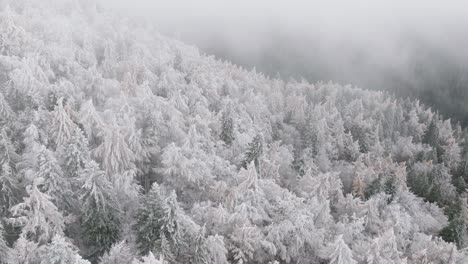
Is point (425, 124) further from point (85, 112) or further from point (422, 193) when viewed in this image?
point (85, 112)

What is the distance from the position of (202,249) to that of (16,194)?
59.5 ft

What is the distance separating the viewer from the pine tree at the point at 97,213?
38.1 m

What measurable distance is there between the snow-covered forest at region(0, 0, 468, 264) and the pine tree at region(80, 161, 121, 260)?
5.0 inches

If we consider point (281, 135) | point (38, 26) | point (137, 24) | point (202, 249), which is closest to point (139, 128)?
point (202, 249)

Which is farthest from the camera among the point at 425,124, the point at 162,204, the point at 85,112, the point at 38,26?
the point at 425,124

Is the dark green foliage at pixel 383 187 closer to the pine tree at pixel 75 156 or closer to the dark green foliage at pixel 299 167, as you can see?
the dark green foliage at pixel 299 167

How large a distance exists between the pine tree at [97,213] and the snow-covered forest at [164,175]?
126mm

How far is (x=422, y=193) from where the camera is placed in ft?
270

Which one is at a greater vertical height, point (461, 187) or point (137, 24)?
point (461, 187)

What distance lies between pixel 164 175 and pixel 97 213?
41.4 ft

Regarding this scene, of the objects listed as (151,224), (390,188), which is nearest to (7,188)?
(151,224)

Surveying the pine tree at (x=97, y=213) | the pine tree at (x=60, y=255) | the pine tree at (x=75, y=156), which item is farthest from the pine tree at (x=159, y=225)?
the pine tree at (x=75, y=156)

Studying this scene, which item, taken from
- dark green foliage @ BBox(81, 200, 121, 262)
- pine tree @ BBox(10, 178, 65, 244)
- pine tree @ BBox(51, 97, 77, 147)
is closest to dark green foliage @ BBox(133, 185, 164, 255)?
dark green foliage @ BBox(81, 200, 121, 262)

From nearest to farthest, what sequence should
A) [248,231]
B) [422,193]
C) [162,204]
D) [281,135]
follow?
[162,204]
[248,231]
[422,193]
[281,135]
